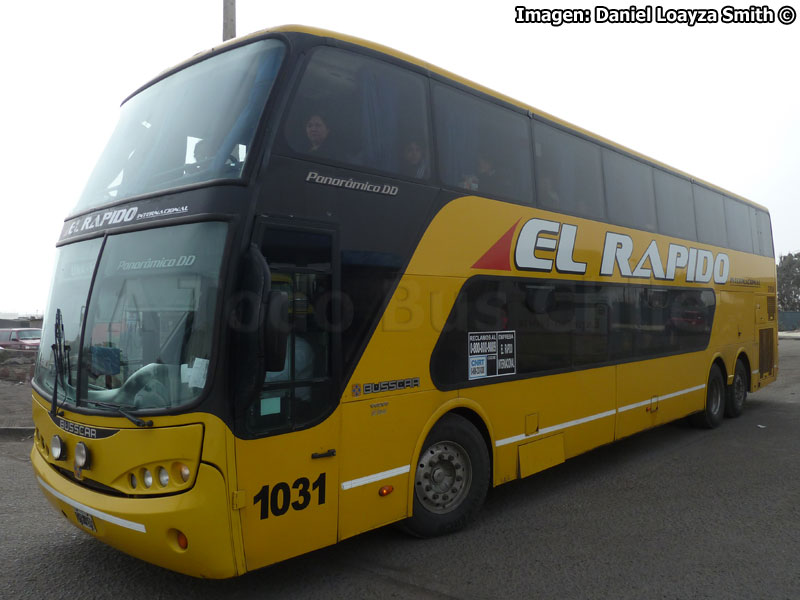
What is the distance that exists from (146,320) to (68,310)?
0.98 metres

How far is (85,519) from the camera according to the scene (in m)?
4.00

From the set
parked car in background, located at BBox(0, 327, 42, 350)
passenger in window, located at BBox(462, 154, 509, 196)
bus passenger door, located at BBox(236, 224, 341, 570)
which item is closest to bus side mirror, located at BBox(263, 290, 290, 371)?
bus passenger door, located at BBox(236, 224, 341, 570)

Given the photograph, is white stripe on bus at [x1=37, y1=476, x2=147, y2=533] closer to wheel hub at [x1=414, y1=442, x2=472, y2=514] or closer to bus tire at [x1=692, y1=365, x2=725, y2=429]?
wheel hub at [x1=414, y1=442, x2=472, y2=514]

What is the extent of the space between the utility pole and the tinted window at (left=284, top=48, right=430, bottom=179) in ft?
20.8

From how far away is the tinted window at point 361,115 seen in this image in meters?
4.30

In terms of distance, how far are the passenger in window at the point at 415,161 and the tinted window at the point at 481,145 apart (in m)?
0.22

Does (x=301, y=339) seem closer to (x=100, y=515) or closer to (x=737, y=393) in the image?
(x=100, y=515)

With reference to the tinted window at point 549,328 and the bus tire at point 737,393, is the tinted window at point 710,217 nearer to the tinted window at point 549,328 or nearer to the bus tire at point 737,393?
the tinted window at point 549,328

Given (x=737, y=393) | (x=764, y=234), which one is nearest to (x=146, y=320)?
(x=737, y=393)

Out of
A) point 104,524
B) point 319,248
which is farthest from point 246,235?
point 104,524

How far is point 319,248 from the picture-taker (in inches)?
167

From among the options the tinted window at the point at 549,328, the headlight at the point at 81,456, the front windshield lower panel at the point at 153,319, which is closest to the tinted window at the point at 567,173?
the tinted window at the point at 549,328

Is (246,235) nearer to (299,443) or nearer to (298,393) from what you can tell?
(298,393)

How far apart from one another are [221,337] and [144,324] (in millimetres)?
590
